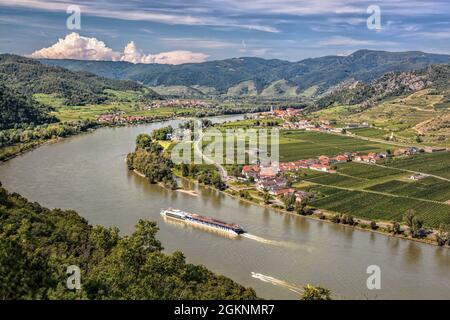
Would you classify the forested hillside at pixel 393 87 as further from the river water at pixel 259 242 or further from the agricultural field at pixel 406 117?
the river water at pixel 259 242

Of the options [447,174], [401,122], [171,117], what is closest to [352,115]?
[401,122]

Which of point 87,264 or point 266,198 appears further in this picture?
point 266,198

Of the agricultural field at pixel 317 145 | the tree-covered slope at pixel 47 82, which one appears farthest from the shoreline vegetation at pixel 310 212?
the tree-covered slope at pixel 47 82

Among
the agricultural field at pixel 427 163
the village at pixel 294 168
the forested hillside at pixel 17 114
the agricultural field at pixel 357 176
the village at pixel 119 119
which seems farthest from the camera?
the village at pixel 119 119

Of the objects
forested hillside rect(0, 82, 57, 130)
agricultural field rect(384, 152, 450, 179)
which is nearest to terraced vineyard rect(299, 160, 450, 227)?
agricultural field rect(384, 152, 450, 179)

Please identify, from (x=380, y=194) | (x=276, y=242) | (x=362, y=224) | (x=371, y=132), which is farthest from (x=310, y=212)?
(x=371, y=132)

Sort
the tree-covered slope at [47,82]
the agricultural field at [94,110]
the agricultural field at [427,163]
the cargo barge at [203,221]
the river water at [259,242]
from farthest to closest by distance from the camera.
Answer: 1. the tree-covered slope at [47,82]
2. the agricultural field at [94,110]
3. the agricultural field at [427,163]
4. the cargo barge at [203,221]
5. the river water at [259,242]

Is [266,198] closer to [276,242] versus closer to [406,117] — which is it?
[276,242]
